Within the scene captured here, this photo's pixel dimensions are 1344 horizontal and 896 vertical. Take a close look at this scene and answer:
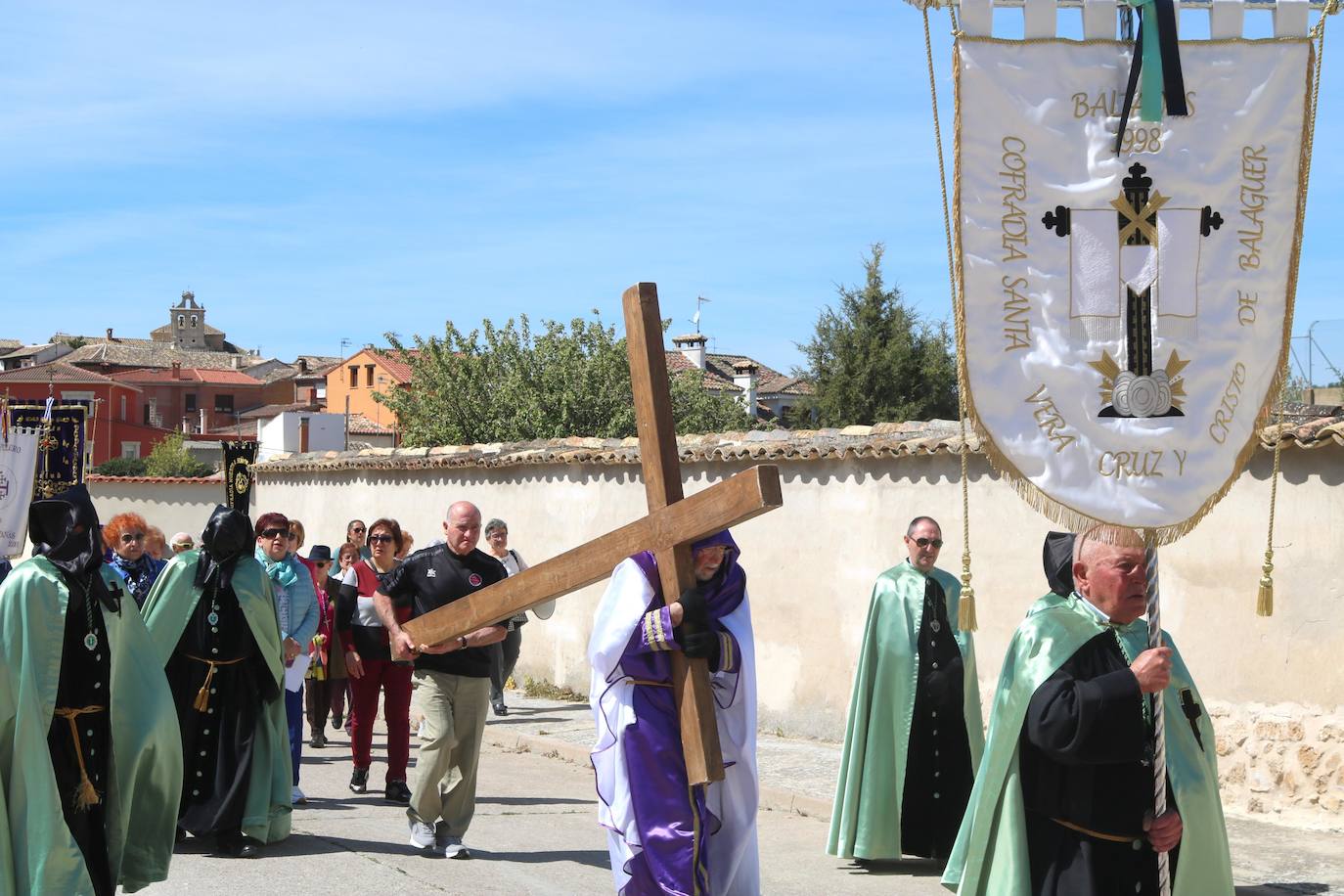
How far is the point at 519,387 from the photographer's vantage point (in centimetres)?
3256

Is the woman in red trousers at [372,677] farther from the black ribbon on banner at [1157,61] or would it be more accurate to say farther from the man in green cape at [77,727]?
the black ribbon on banner at [1157,61]

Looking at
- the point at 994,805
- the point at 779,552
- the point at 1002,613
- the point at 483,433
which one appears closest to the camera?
the point at 994,805

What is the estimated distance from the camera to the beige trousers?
808 cm

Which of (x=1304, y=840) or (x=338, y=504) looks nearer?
(x=1304, y=840)

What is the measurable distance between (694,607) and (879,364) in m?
45.4

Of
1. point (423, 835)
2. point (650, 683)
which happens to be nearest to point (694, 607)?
point (650, 683)

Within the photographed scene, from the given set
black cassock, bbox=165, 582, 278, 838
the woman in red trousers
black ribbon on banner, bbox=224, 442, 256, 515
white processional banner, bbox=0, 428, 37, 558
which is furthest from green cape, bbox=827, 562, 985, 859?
black ribbon on banner, bbox=224, 442, 256, 515

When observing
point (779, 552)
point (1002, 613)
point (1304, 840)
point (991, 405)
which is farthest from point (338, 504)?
point (991, 405)

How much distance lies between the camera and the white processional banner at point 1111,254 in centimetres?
472

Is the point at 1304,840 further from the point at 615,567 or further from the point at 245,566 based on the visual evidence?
the point at 245,566

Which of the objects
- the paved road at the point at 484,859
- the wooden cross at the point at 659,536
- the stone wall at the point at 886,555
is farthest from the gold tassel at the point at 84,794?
the stone wall at the point at 886,555

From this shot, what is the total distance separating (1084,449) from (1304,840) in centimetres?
509

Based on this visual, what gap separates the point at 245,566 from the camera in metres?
8.27

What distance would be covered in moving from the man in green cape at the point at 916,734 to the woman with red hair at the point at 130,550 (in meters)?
4.49
